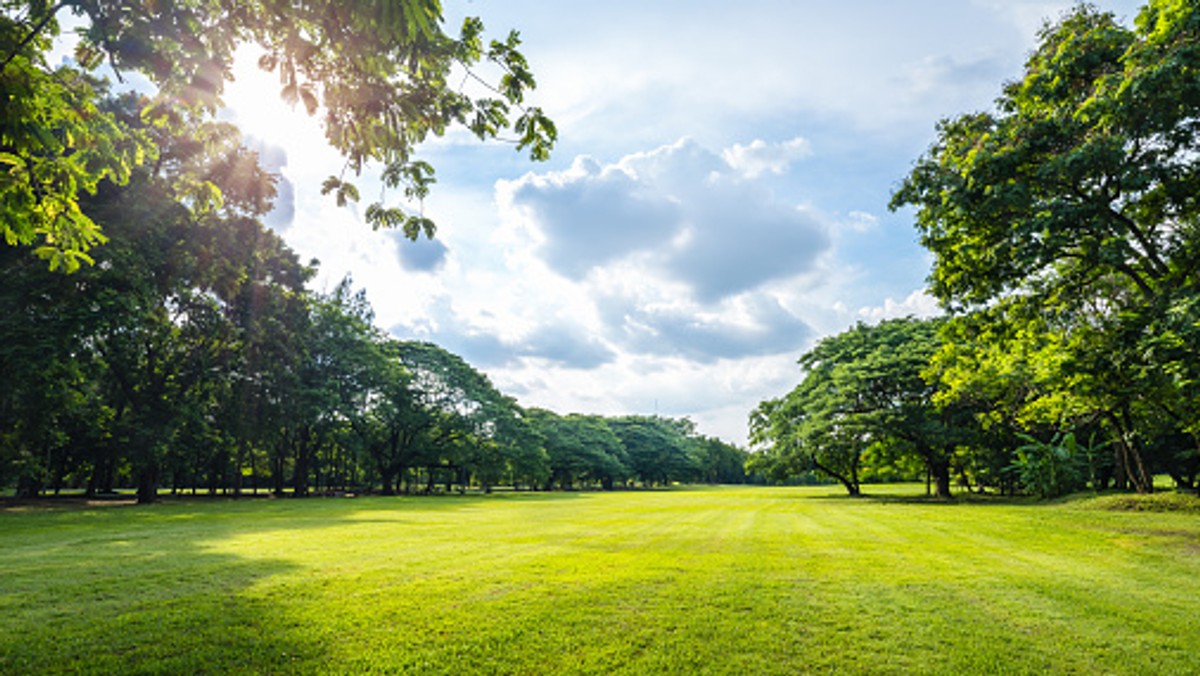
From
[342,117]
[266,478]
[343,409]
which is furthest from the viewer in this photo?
[266,478]

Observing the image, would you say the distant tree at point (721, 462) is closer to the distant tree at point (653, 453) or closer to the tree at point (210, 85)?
the distant tree at point (653, 453)

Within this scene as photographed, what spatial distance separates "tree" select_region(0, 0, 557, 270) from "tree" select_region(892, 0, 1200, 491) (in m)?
12.5

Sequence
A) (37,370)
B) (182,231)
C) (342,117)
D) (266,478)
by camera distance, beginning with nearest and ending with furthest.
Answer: (342,117), (37,370), (182,231), (266,478)

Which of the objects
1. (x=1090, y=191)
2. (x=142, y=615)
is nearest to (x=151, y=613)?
(x=142, y=615)

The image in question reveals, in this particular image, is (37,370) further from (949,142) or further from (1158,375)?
(1158,375)

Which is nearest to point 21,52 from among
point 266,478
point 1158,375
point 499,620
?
point 499,620

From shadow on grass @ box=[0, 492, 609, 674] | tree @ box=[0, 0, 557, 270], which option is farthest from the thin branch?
shadow on grass @ box=[0, 492, 609, 674]

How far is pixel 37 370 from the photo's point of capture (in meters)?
21.4

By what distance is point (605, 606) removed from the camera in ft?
22.4

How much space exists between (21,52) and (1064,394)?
25.6 meters

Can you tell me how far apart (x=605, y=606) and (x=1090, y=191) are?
1513 cm

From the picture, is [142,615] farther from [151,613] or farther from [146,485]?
[146,485]

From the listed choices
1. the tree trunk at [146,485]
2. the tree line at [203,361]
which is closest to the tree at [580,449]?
the tree line at [203,361]

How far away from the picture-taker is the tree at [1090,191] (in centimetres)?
1105
